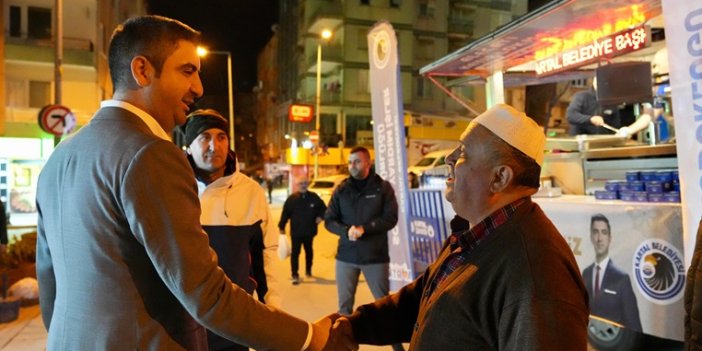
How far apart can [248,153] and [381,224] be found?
7852 cm

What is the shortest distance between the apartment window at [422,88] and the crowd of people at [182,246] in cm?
3821

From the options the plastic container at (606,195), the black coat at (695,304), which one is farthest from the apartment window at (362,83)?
the black coat at (695,304)

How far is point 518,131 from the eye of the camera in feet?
5.35

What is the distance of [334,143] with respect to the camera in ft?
130

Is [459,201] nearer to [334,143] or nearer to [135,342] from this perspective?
[135,342]

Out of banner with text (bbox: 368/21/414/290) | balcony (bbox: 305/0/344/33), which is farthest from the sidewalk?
balcony (bbox: 305/0/344/33)

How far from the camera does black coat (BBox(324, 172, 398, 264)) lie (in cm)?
522

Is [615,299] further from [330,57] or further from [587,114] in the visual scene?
[330,57]

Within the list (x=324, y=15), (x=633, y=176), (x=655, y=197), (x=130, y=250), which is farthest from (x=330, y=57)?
(x=130, y=250)

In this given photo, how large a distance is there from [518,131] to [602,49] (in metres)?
5.64

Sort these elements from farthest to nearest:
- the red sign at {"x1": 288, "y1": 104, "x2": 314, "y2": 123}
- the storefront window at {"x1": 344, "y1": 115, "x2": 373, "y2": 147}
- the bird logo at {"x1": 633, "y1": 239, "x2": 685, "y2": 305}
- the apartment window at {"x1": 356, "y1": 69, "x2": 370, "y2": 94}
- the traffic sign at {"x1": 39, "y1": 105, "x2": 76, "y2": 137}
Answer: the storefront window at {"x1": 344, "y1": 115, "x2": 373, "y2": 147} → the apartment window at {"x1": 356, "y1": 69, "x2": 370, "y2": 94} → the red sign at {"x1": 288, "y1": 104, "x2": 314, "y2": 123} → the traffic sign at {"x1": 39, "y1": 105, "x2": 76, "y2": 137} → the bird logo at {"x1": 633, "y1": 239, "x2": 685, "y2": 305}

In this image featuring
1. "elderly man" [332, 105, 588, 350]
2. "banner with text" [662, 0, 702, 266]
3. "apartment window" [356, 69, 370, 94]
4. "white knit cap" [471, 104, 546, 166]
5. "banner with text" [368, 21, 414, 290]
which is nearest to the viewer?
"elderly man" [332, 105, 588, 350]

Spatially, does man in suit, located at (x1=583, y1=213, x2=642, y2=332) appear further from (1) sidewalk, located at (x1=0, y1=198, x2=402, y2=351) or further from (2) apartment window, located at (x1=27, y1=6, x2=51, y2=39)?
(2) apartment window, located at (x1=27, y1=6, x2=51, y2=39)

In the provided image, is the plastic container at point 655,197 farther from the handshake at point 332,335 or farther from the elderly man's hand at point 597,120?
the elderly man's hand at point 597,120
